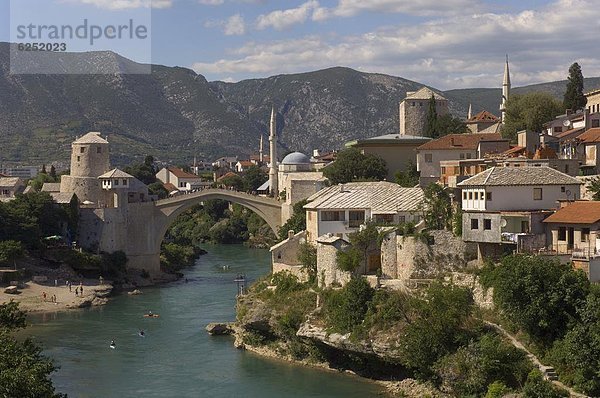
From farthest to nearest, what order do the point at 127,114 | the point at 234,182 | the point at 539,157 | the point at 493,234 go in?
the point at 127,114, the point at 234,182, the point at 539,157, the point at 493,234

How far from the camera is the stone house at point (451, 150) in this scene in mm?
46688

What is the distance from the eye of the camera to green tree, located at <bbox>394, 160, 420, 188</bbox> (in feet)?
154

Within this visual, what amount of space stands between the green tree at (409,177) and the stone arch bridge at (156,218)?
15079 millimetres

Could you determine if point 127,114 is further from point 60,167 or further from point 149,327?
point 149,327

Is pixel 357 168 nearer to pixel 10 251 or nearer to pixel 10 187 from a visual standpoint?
pixel 10 251

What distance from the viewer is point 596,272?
29.4 meters

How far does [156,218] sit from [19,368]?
142 ft

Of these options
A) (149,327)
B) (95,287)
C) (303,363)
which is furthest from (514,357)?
(95,287)

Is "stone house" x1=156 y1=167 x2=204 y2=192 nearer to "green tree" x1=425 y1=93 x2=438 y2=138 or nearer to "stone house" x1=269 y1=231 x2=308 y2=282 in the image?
"green tree" x1=425 y1=93 x2=438 y2=138

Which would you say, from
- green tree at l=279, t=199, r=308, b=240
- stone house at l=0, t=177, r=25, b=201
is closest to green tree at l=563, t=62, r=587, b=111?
green tree at l=279, t=199, r=308, b=240

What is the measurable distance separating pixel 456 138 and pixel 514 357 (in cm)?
2141

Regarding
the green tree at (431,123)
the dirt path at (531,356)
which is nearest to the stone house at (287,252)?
the dirt path at (531,356)

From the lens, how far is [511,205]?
32844mm

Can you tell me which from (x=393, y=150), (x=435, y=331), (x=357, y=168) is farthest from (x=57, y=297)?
(x=435, y=331)
